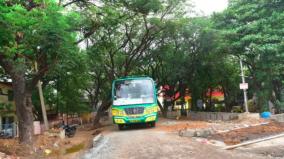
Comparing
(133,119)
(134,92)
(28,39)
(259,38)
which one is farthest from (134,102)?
(259,38)

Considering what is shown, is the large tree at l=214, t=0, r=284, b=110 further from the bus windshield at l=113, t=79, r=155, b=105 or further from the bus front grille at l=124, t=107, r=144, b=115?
the bus front grille at l=124, t=107, r=144, b=115

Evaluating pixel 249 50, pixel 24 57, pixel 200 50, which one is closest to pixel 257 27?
pixel 249 50

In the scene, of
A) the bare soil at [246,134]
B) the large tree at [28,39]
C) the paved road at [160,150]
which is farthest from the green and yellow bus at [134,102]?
the large tree at [28,39]

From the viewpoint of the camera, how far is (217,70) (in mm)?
30047

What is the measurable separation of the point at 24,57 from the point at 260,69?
1487 cm

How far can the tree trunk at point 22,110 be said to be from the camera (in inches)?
525

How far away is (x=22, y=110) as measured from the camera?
1350cm

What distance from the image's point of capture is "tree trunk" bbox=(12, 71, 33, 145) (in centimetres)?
1333

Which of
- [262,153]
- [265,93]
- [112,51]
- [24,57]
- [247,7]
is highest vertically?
[247,7]

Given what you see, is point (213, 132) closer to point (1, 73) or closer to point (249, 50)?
point (249, 50)

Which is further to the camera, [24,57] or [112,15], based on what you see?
[112,15]

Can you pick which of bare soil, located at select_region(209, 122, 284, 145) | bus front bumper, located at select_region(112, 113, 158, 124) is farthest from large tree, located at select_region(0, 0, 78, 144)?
bare soil, located at select_region(209, 122, 284, 145)

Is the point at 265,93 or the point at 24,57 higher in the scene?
the point at 24,57

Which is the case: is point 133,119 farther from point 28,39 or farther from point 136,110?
point 28,39
